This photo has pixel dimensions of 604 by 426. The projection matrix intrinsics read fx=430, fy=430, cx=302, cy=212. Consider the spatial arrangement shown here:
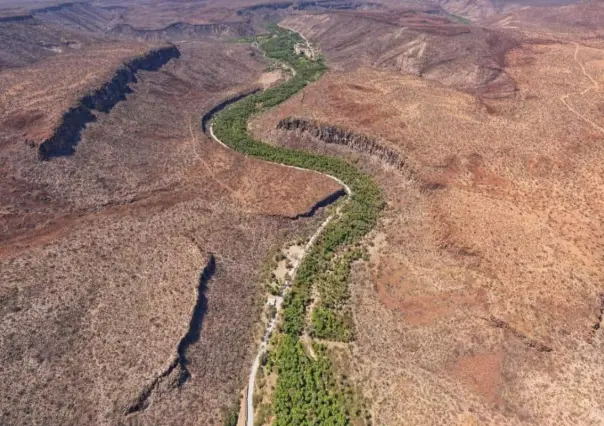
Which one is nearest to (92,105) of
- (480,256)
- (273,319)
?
(273,319)

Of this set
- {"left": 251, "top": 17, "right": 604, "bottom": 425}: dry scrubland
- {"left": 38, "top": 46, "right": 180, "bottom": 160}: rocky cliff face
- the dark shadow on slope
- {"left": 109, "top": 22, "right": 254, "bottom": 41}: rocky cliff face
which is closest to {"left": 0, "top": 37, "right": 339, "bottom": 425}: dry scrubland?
the dark shadow on slope

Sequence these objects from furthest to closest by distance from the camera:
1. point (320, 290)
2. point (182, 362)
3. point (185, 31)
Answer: point (185, 31), point (320, 290), point (182, 362)

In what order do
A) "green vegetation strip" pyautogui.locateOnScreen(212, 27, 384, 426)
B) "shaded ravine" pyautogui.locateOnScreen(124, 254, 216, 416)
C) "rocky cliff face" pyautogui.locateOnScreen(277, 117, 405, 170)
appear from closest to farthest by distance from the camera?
"shaded ravine" pyautogui.locateOnScreen(124, 254, 216, 416), "green vegetation strip" pyautogui.locateOnScreen(212, 27, 384, 426), "rocky cliff face" pyautogui.locateOnScreen(277, 117, 405, 170)

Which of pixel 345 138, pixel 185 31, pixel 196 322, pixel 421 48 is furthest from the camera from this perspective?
pixel 185 31

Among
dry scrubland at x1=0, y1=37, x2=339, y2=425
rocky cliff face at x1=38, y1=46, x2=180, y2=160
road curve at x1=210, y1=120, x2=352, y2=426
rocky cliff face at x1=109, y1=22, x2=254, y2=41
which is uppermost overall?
rocky cliff face at x1=38, y1=46, x2=180, y2=160

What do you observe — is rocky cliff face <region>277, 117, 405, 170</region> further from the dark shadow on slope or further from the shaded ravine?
the shaded ravine

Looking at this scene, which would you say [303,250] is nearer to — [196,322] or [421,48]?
[196,322]

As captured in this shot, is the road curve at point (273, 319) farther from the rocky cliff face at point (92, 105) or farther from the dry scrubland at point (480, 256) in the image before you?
the rocky cliff face at point (92, 105)
